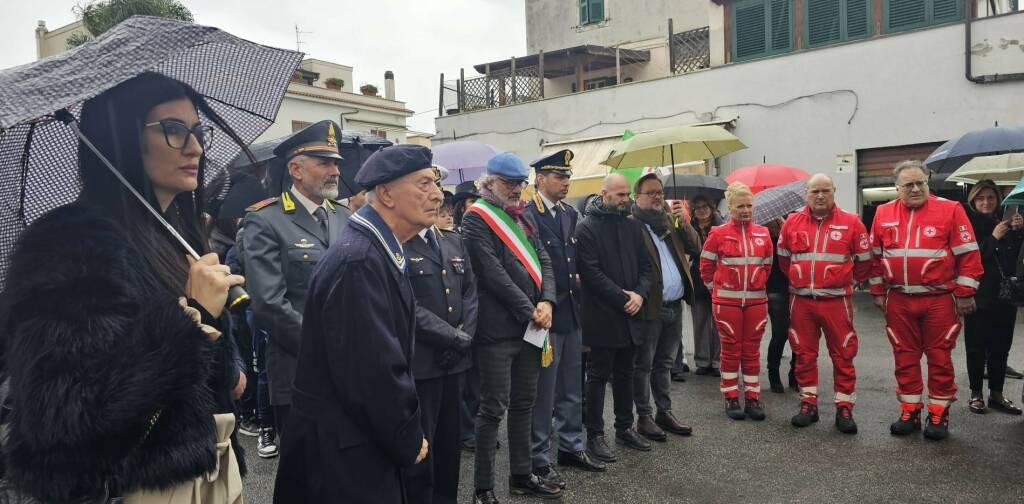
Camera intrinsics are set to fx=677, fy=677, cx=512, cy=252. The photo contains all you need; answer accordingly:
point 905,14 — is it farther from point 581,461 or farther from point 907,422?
point 581,461

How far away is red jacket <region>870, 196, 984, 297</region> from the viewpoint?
16.8 feet

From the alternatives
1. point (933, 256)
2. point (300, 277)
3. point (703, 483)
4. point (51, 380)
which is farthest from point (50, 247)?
point (933, 256)

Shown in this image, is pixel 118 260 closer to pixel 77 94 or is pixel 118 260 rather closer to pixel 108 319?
pixel 108 319

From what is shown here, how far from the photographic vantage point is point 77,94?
1532mm

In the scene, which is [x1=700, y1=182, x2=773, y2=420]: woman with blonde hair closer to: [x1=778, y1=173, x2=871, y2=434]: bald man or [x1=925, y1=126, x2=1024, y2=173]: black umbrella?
[x1=778, y1=173, x2=871, y2=434]: bald man

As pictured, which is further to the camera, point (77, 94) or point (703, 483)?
point (703, 483)

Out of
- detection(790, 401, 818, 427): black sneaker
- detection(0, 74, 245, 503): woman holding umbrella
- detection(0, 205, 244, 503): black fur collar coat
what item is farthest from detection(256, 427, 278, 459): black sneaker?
detection(790, 401, 818, 427): black sneaker

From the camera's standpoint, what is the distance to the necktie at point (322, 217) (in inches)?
153

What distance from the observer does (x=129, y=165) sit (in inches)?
73.1

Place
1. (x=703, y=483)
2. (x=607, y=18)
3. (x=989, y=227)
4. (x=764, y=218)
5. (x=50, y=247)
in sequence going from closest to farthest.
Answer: (x=50, y=247), (x=703, y=483), (x=989, y=227), (x=764, y=218), (x=607, y=18)

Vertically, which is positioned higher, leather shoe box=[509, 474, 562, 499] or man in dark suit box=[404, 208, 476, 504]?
man in dark suit box=[404, 208, 476, 504]

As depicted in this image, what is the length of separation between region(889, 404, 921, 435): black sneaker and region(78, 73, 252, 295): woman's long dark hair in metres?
5.33

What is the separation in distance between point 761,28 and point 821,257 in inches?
455

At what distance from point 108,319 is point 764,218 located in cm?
653
